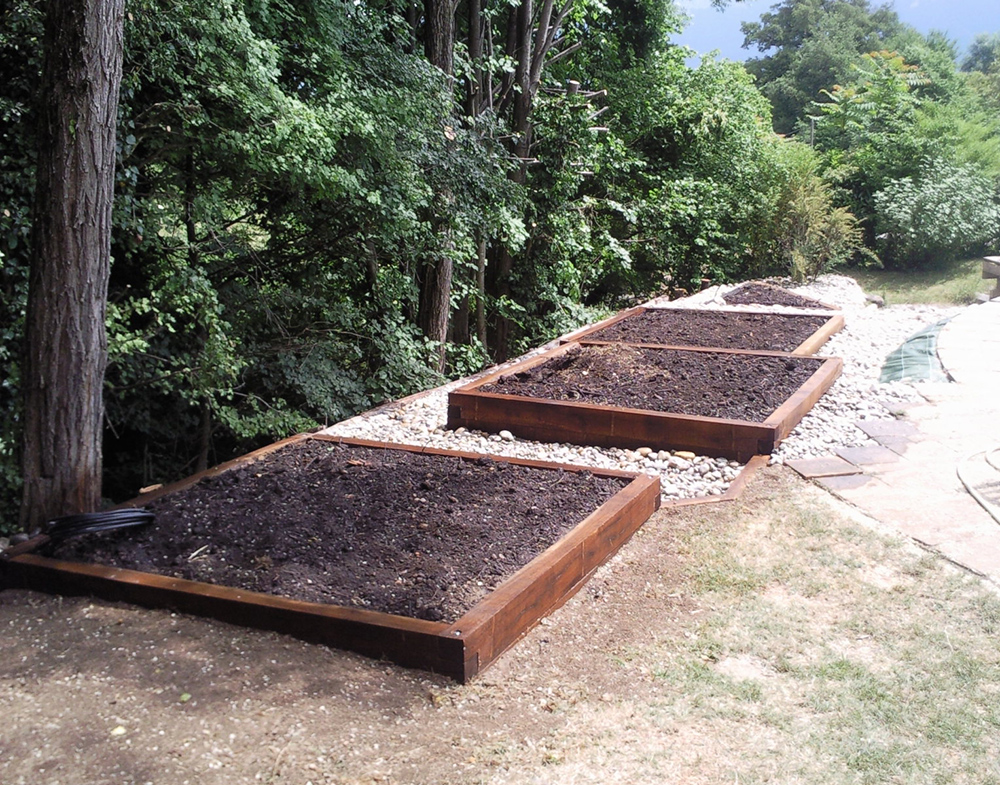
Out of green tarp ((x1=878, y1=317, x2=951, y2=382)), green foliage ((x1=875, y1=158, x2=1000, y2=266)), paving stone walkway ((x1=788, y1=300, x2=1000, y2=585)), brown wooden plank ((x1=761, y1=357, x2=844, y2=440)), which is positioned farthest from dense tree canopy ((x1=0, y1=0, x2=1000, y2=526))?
paving stone walkway ((x1=788, y1=300, x2=1000, y2=585))

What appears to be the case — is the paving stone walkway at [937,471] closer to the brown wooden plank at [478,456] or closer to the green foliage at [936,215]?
the brown wooden plank at [478,456]

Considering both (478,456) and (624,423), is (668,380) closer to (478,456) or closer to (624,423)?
(624,423)

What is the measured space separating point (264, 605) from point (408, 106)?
14.3ft

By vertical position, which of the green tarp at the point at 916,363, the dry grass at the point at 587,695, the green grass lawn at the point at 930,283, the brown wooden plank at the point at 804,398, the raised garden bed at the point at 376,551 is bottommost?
the dry grass at the point at 587,695

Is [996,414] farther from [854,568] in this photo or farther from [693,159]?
[693,159]

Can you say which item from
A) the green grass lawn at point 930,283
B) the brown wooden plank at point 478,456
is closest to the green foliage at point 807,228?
the green grass lawn at point 930,283

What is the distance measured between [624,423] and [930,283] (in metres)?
10.7

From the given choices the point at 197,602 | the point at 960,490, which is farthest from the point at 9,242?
the point at 960,490

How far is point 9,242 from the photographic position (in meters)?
4.14

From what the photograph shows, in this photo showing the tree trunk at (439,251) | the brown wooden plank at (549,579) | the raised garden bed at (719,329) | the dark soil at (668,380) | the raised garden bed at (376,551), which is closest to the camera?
the brown wooden plank at (549,579)

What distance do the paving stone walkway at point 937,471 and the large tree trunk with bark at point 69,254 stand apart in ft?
11.0

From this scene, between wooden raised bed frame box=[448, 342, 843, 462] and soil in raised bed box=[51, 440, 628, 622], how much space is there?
3.24 ft

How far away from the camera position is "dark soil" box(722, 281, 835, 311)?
1022 cm

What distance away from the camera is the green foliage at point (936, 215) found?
1397 cm
